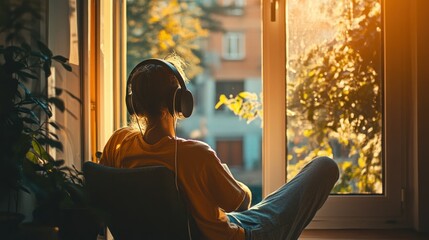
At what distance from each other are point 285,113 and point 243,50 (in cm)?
758

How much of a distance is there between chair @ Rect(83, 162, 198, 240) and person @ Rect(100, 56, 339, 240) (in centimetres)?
10

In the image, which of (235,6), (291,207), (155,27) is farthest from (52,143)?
(235,6)

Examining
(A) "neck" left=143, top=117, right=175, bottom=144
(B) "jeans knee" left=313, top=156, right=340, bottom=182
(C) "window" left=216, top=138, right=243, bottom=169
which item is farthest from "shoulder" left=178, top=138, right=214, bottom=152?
(C) "window" left=216, top=138, right=243, bottom=169

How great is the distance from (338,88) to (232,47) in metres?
7.48

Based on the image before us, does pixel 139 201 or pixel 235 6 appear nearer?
pixel 139 201

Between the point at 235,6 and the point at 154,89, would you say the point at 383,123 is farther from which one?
the point at 235,6

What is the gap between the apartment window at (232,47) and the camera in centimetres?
1093

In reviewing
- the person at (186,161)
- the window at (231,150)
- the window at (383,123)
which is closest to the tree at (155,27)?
the window at (231,150)

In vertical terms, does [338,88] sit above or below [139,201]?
above

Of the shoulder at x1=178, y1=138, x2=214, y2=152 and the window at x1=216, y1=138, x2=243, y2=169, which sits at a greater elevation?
the shoulder at x1=178, y1=138, x2=214, y2=152

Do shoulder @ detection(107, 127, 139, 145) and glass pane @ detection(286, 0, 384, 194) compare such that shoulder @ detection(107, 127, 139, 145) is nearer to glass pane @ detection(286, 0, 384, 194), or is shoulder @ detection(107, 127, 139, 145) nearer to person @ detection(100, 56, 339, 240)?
person @ detection(100, 56, 339, 240)

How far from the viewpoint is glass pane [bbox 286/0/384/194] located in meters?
3.57

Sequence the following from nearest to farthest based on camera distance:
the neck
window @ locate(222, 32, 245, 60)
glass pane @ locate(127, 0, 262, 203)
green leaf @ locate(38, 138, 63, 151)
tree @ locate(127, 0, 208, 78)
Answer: green leaf @ locate(38, 138, 63, 151), the neck, tree @ locate(127, 0, 208, 78), glass pane @ locate(127, 0, 262, 203), window @ locate(222, 32, 245, 60)

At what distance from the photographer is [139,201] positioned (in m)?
1.87
